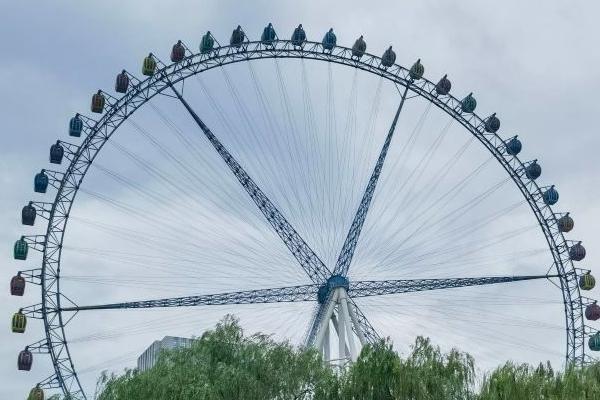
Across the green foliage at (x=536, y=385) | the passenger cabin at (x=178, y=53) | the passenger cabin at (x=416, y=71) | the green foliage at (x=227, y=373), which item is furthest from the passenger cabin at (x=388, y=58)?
the green foliage at (x=536, y=385)

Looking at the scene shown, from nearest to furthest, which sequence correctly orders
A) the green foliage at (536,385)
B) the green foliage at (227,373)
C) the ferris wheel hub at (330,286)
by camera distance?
the green foliage at (536,385) < the green foliage at (227,373) < the ferris wheel hub at (330,286)

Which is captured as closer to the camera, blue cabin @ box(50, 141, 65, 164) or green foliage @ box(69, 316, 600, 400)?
green foliage @ box(69, 316, 600, 400)

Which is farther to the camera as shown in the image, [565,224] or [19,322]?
[565,224]

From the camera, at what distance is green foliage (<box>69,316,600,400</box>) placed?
115 feet

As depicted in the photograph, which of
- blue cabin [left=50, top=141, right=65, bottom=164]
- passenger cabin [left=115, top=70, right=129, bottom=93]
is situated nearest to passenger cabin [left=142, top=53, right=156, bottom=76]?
passenger cabin [left=115, top=70, right=129, bottom=93]

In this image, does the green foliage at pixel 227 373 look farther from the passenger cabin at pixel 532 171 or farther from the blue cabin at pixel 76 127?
the passenger cabin at pixel 532 171

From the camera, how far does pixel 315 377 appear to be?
4494cm

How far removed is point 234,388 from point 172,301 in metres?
12.9

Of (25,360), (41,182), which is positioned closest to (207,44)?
(41,182)

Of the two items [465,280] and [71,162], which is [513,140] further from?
[71,162]

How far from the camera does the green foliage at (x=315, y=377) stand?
35125 mm

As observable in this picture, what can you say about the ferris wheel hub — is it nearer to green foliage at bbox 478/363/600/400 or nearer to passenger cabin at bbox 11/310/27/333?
passenger cabin at bbox 11/310/27/333

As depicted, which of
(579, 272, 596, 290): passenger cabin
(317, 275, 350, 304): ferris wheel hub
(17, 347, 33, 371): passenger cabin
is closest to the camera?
(17, 347, 33, 371): passenger cabin

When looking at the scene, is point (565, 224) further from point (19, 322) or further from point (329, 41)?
point (19, 322)
